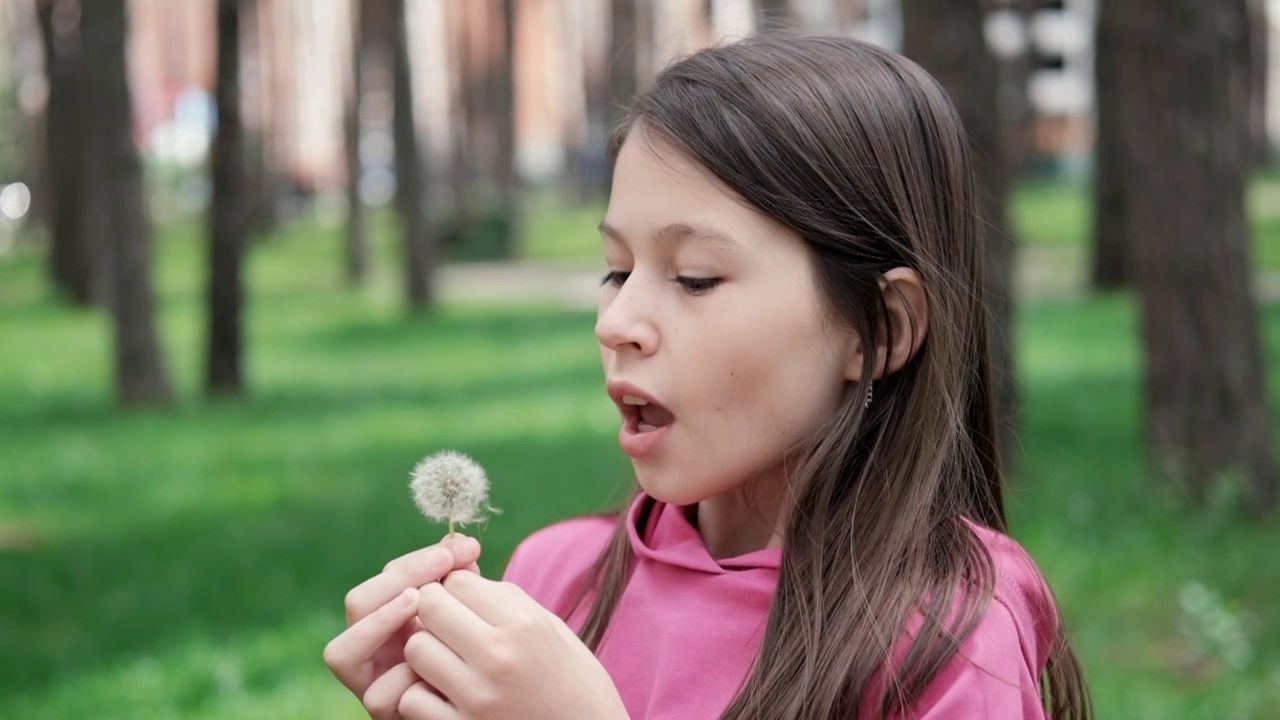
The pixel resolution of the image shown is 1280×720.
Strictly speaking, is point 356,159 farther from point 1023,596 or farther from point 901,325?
point 1023,596

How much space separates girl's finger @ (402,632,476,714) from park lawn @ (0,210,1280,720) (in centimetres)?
79

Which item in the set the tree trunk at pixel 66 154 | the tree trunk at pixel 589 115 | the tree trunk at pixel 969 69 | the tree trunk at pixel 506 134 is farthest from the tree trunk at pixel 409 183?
the tree trunk at pixel 589 115

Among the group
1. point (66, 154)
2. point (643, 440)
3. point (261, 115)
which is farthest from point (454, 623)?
point (261, 115)

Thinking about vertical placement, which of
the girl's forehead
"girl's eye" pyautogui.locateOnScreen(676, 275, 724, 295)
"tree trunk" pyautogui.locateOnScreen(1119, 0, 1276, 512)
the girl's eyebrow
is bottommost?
"tree trunk" pyautogui.locateOnScreen(1119, 0, 1276, 512)

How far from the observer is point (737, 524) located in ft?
6.32

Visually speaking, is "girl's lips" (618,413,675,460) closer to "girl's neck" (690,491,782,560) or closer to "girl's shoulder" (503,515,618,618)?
"girl's neck" (690,491,782,560)

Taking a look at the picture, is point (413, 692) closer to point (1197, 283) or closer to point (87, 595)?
point (87, 595)

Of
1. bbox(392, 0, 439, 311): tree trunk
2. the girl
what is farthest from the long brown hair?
bbox(392, 0, 439, 311): tree trunk

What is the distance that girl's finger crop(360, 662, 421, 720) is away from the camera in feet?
5.33

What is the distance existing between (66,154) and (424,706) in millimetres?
18322

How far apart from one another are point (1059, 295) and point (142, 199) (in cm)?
915

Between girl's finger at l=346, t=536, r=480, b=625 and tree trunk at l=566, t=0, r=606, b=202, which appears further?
tree trunk at l=566, t=0, r=606, b=202

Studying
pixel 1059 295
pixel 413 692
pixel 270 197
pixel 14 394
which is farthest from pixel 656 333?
pixel 270 197

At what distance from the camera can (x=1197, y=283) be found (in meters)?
6.47
